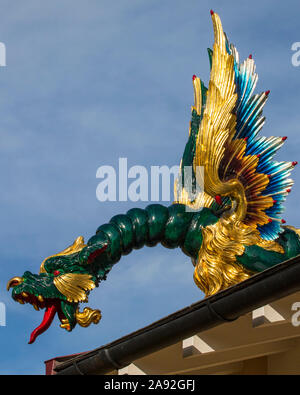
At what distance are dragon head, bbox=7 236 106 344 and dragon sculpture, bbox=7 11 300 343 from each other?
0.01 metres

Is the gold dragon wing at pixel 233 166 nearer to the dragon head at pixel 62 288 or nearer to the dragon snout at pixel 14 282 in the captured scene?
the dragon head at pixel 62 288

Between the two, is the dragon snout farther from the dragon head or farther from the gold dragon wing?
the gold dragon wing

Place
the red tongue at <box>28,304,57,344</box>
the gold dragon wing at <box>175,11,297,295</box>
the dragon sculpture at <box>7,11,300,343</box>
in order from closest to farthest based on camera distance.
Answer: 1. the gold dragon wing at <box>175,11,297,295</box>
2. the dragon sculpture at <box>7,11,300,343</box>
3. the red tongue at <box>28,304,57,344</box>

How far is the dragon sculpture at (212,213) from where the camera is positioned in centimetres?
1141

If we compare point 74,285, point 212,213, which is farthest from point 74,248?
point 212,213

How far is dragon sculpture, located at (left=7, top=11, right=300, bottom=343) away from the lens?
1141 centimetres

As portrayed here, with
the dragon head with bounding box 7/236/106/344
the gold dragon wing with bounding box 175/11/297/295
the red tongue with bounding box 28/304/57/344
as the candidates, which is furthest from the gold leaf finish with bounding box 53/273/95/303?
the gold dragon wing with bounding box 175/11/297/295

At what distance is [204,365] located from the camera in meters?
7.33

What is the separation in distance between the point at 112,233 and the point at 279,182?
2.65 meters

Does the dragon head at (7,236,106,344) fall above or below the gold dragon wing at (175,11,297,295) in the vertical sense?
below

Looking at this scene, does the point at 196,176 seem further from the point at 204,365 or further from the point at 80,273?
the point at 204,365
